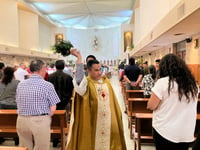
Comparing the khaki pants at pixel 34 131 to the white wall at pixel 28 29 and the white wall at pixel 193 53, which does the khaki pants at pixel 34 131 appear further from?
the white wall at pixel 28 29

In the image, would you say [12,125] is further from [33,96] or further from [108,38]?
[108,38]

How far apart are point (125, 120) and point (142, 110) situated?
3.29 feet

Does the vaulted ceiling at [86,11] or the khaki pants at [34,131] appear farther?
the vaulted ceiling at [86,11]

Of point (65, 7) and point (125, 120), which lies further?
point (65, 7)

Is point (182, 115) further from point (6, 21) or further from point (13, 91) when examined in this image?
point (6, 21)

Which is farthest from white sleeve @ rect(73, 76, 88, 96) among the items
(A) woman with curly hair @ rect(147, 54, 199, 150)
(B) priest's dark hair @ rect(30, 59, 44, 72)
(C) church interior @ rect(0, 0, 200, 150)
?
(A) woman with curly hair @ rect(147, 54, 199, 150)

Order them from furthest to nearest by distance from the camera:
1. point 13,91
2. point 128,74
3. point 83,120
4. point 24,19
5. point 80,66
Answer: point 24,19
point 128,74
point 13,91
point 83,120
point 80,66

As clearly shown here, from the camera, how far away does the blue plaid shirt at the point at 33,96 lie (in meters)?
2.25

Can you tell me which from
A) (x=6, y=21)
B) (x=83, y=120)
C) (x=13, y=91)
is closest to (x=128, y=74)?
(x=13, y=91)

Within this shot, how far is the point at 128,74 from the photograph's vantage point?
5.96 meters

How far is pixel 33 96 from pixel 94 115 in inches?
26.4

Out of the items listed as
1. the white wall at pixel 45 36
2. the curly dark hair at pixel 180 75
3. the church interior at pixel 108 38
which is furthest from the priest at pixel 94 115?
the white wall at pixel 45 36

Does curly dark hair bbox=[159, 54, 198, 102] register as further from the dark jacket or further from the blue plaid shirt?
the dark jacket

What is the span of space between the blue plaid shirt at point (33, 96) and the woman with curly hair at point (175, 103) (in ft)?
3.56
